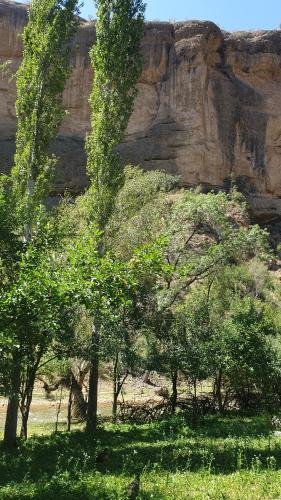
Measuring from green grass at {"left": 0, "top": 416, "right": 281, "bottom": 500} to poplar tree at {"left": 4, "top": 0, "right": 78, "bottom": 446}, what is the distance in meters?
6.57

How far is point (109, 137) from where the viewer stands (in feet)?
56.6

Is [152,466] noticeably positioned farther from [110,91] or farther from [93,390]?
[110,91]

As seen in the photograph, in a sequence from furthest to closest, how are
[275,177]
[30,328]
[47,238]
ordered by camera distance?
[275,177]
[47,238]
[30,328]

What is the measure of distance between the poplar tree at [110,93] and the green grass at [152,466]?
251 inches

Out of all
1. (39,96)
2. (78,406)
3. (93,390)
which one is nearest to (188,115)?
(39,96)

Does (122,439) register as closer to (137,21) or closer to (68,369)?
(68,369)

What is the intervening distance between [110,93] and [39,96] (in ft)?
10.7

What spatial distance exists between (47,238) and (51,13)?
1105 centimetres

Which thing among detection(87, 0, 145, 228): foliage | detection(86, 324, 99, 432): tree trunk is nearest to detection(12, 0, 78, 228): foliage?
detection(87, 0, 145, 228): foliage

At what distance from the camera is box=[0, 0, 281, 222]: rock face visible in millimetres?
42344

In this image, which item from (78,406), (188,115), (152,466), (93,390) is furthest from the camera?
(188,115)

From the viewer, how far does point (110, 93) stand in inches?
695

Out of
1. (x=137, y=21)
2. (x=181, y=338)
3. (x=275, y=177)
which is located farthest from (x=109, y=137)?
(x=275, y=177)

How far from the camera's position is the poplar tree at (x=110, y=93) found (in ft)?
54.5
